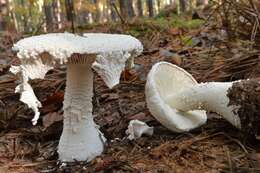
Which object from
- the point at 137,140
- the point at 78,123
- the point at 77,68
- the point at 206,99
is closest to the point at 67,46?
the point at 77,68

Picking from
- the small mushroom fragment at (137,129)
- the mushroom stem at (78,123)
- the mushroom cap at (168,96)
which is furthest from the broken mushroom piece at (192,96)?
the mushroom stem at (78,123)

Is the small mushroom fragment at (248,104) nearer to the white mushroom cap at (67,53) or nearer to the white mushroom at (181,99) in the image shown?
the white mushroom at (181,99)

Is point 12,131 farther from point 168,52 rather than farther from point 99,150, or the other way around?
point 168,52

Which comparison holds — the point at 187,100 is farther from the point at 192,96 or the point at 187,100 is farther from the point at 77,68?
the point at 77,68

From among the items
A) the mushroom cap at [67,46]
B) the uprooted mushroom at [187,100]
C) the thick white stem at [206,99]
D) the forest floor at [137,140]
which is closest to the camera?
the mushroom cap at [67,46]

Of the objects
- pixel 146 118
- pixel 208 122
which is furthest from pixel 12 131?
pixel 208 122

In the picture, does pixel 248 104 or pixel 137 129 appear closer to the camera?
pixel 248 104

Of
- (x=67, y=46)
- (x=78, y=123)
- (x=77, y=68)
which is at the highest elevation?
(x=67, y=46)

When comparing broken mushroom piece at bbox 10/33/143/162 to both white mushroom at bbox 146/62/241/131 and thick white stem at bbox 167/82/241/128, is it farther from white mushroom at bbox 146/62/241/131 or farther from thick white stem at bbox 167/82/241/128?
thick white stem at bbox 167/82/241/128
